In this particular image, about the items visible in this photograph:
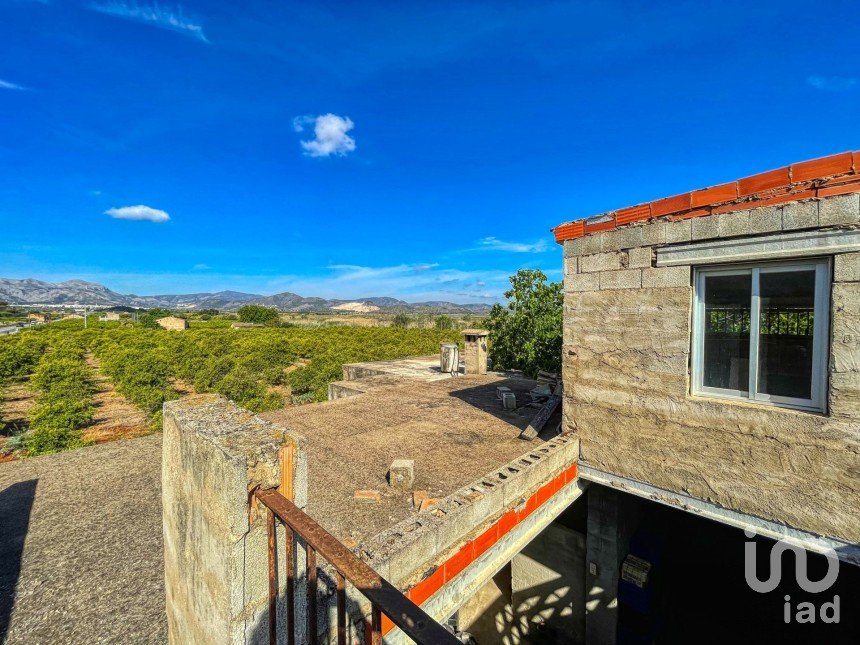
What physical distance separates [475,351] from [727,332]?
340 inches

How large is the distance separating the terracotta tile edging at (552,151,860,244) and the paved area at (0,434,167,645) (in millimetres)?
6287

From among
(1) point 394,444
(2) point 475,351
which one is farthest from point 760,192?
(2) point 475,351

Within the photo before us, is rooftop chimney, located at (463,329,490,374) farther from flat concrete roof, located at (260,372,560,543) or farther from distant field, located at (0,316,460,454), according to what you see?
distant field, located at (0,316,460,454)

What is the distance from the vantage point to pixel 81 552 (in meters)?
4.12

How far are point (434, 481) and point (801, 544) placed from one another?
366cm

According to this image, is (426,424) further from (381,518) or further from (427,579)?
(427,579)

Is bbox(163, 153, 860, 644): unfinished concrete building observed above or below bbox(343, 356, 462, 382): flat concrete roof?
above

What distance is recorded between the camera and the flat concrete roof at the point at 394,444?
4012 millimetres

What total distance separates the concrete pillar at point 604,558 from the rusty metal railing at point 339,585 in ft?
17.5

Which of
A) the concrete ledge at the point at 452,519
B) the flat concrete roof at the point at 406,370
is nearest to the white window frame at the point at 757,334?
the concrete ledge at the point at 452,519

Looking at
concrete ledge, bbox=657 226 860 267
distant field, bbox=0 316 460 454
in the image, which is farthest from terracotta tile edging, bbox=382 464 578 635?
distant field, bbox=0 316 460 454

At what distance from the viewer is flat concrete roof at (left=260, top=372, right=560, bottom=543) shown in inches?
158

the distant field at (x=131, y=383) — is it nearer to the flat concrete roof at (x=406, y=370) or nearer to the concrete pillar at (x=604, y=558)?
the flat concrete roof at (x=406, y=370)

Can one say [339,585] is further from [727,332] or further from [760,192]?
[760,192]
